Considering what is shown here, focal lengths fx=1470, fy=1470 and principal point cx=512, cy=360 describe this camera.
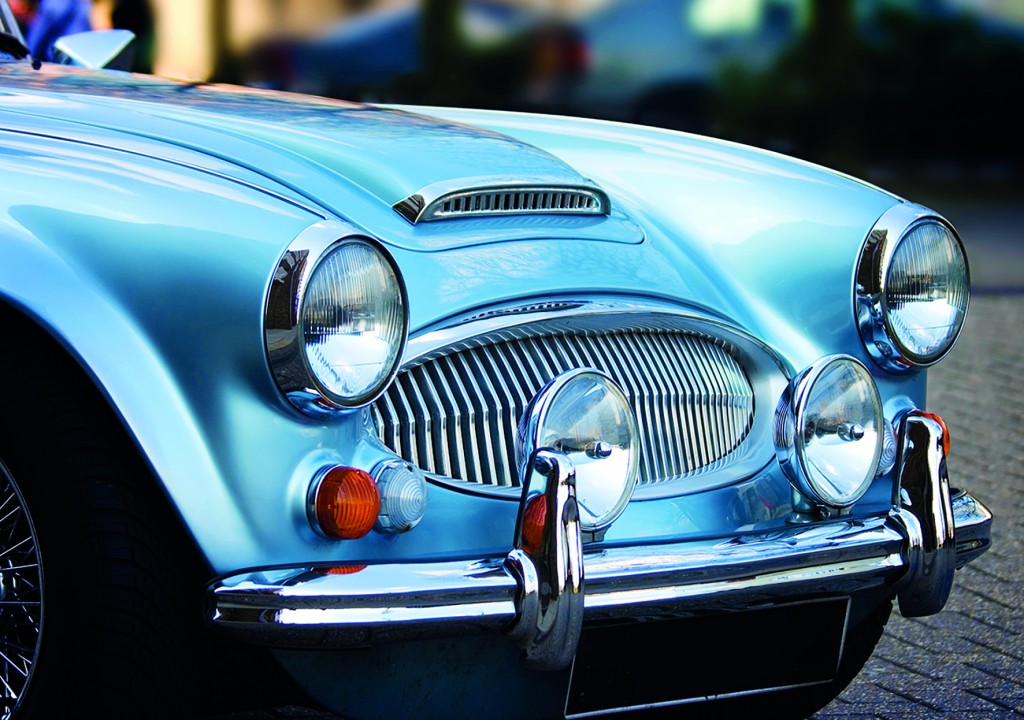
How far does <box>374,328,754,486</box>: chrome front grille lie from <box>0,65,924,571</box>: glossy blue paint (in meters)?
0.07

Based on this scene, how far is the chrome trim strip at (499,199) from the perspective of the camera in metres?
2.26

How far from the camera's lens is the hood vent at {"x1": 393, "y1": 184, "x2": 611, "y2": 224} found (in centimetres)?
226

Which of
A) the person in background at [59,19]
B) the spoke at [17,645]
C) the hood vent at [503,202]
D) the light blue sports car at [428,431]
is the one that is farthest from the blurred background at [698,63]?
the spoke at [17,645]

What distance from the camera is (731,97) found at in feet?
39.7

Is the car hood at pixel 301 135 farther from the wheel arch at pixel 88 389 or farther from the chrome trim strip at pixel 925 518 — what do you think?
the chrome trim strip at pixel 925 518

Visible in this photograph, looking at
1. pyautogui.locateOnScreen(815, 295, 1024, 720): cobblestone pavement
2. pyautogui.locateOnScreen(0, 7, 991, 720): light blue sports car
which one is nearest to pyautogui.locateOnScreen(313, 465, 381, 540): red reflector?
pyautogui.locateOnScreen(0, 7, 991, 720): light blue sports car

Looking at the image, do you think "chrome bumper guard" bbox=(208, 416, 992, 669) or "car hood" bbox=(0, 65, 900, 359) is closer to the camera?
"chrome bumper guard" bbox=(208, 416, 992, 669)

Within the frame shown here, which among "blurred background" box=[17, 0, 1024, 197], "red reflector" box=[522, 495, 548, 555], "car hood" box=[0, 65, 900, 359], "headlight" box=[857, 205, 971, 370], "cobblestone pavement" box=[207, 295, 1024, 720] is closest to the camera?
"red reflector" box=[522, 495, 548, 555]

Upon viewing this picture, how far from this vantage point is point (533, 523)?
1925mm

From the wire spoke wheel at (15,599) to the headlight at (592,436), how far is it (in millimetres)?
671

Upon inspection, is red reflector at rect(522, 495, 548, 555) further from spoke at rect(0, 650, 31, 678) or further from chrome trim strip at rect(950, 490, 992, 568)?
chrome trim strip at rect(950, 490, 992, 568)

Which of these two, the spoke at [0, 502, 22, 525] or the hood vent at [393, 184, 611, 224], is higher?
the hood vent at [393, 184, 611, 224]

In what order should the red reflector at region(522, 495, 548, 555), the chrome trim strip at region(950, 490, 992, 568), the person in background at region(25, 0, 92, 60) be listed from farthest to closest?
the person in background at region(25, 0, 92, 60) → the chrome trim strip at region(950, 490, 992, 568) → the red reflector at region(522, 495, 548, 555)

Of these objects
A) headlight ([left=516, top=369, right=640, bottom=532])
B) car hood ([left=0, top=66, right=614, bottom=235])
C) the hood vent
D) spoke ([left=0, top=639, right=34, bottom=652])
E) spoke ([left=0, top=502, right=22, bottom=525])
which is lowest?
spoke ([left=0, top=639, right=34, bottom=652])
